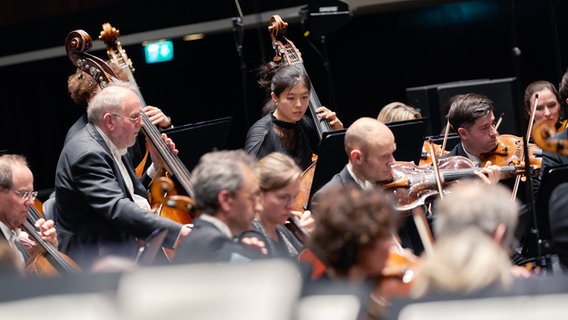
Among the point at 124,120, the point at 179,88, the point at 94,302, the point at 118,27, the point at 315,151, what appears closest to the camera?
the point at 94,302

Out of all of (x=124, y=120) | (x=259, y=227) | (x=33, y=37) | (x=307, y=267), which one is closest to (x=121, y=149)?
(x=124, y=120)

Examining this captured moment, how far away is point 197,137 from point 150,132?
0.97ft

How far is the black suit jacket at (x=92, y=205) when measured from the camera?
12.7 feet

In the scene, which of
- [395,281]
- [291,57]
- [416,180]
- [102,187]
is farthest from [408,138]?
[395,281]

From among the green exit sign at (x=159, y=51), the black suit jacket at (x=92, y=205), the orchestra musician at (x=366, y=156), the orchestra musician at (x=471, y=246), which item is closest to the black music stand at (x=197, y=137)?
the black suit jacket at (x=92, y=205)

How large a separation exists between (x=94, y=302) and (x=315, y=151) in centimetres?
319

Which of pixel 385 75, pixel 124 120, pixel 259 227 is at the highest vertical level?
pixel 124 120

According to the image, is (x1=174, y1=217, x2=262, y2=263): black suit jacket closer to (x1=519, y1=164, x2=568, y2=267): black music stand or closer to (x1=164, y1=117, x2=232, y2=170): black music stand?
(x1=519, y1=164, x2=568, y2=267): black music stand

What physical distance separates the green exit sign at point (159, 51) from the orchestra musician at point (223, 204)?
3.88m

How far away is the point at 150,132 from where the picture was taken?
13.9ft

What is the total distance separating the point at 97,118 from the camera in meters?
4.06

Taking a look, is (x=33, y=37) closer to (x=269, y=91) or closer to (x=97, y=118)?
(x=269, y=91)

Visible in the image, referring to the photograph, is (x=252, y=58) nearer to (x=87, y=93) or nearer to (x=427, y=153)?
(x=427, y=153)

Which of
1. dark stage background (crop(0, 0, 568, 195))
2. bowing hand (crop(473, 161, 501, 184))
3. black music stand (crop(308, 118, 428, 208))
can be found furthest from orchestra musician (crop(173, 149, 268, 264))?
dark stage background (crop(0, 0, 568, 195))
